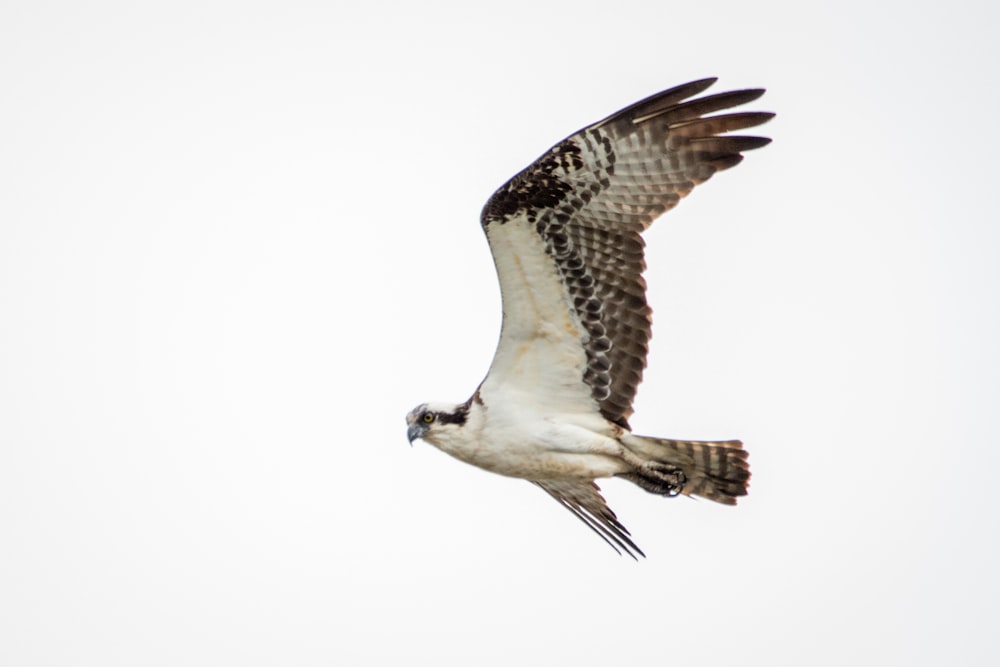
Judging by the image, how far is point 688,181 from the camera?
12570 mm

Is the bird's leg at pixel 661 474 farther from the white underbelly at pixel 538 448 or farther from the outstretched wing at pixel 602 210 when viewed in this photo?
the outstretched wing at pixel 602 210

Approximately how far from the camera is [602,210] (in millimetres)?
12586

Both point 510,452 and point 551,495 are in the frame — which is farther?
point 551,495

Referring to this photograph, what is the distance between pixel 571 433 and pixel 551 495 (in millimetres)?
1076

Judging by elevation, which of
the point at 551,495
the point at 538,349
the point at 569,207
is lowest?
the point at 551,495

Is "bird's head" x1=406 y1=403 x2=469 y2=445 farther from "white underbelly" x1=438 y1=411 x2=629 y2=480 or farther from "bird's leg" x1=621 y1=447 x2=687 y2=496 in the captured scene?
"bird's leg" x1=621 y1=447 x2=687 y2=496

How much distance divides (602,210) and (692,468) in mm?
2053

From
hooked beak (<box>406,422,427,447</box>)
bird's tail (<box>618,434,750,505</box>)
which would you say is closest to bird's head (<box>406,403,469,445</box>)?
hooked beak (<box>406,422,427,447</box>)

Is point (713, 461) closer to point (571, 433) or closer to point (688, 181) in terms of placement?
point (571, 433)

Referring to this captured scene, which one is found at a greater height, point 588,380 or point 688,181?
point 688,181

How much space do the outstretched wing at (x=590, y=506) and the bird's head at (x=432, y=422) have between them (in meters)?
1.07

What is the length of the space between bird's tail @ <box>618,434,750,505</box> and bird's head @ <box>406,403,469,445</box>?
1283 mm

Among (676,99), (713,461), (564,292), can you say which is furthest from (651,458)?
(676,99)

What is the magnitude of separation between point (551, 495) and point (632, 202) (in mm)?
2562
